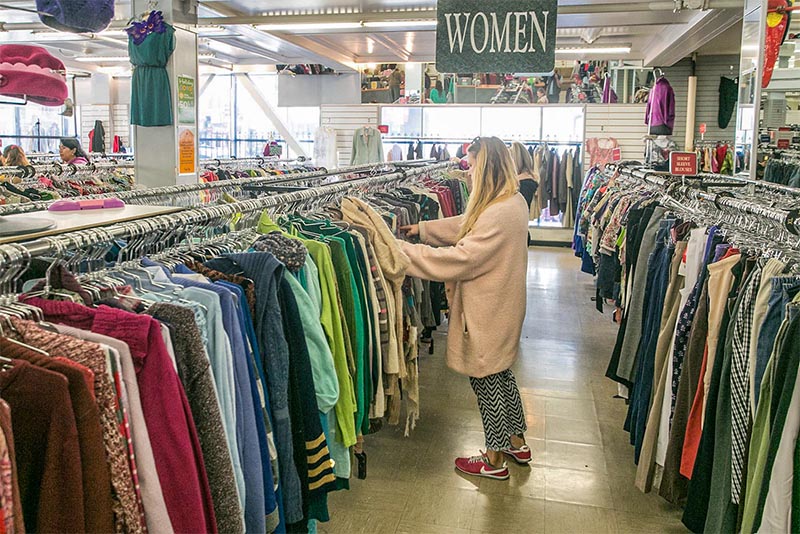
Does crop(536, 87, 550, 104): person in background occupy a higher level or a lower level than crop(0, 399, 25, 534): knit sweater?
higher

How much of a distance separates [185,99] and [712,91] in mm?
9310

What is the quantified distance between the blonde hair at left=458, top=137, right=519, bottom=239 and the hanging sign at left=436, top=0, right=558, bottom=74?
5.01 feet

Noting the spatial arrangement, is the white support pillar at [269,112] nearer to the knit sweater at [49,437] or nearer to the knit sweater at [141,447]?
the knit sweater at [141,447]

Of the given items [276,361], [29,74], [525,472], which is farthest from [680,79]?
[276,361]

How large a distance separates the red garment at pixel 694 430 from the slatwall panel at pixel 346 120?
1087 cm

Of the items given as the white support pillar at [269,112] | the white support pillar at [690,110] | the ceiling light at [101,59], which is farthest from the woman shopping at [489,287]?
the white support pillar at [269,112]

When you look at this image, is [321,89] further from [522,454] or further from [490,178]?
[522,454]

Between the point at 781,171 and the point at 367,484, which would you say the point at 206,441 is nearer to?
the point at 367,484

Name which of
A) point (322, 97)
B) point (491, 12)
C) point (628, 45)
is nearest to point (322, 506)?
point (491, 12)

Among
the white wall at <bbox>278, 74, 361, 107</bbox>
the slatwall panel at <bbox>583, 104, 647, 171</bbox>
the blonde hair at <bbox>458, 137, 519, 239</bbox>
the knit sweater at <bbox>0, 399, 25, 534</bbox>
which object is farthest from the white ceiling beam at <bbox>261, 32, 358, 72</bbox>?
the knit sweater at <bbox>0, 399, 25, 534</bbox>

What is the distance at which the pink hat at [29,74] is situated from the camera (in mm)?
4312

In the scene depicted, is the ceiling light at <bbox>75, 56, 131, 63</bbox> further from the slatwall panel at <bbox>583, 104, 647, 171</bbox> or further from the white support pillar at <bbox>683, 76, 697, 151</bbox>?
the white support pillar at <bbox>683, 76, 697, 151</bbox>

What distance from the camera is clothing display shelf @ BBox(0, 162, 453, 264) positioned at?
1.64 m

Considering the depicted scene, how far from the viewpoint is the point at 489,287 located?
12.2ft
